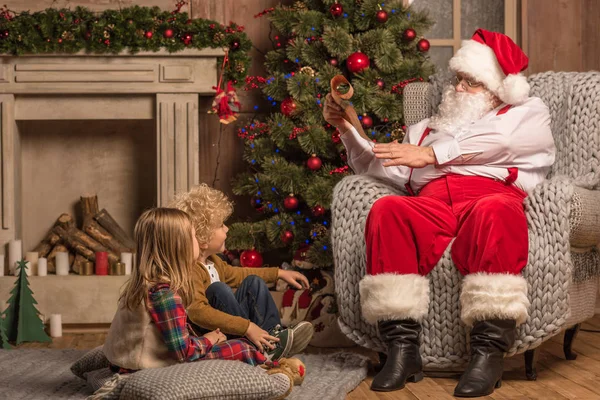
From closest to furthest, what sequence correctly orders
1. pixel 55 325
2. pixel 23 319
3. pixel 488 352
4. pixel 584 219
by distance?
pixel 488 352 < pixel 584 219 < pixel 23 319 < pixel 55 325

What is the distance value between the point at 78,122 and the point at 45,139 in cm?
19

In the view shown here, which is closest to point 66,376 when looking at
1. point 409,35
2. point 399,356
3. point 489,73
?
point 399,356

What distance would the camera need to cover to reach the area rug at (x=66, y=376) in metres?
2.35

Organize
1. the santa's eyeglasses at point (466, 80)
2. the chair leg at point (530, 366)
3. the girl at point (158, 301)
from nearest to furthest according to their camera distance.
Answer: the girl at point (158, 301) → the chair leg at point (530, 366) → the santa's eyeglasses at point (466, 80)

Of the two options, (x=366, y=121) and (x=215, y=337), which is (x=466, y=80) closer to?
(x=366, y=121)

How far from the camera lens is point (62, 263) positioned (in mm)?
3902

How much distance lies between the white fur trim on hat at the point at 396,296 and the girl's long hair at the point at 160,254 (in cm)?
63

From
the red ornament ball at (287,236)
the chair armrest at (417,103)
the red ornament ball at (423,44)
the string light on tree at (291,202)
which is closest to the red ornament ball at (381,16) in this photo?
the red ornament ball at (423,44)

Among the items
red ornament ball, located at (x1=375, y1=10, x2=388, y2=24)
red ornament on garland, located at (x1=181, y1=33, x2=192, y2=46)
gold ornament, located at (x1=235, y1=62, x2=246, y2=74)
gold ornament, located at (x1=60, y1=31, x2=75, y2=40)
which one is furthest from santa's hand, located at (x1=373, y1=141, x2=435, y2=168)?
gold ornament, located at (x1=60, y1=31, x2=75, y2=40)

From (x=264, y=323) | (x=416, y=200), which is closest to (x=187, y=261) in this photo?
(x=264, y=323)

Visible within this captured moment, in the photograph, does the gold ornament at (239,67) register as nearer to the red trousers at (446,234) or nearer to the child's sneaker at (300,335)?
the red trousers at (446,234)

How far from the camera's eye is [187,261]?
216 cm

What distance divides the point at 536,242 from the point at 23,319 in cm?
214

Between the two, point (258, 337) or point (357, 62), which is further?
point (357, 62)
